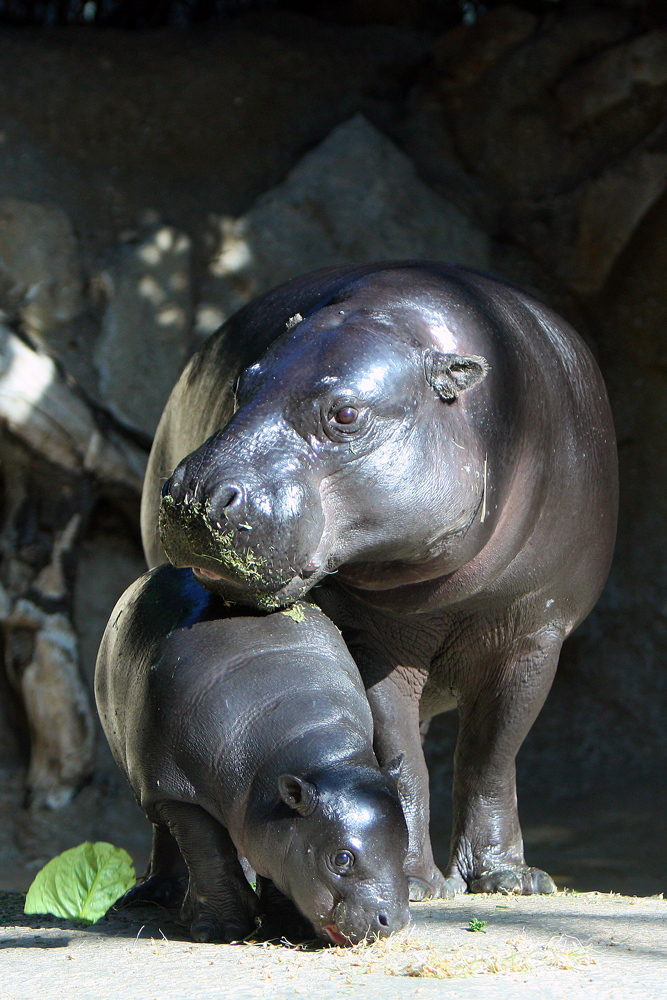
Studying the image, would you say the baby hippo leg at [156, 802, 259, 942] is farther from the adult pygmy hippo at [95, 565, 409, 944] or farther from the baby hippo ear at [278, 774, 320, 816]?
the baby hippo ear at [278, 774, 320, 816]

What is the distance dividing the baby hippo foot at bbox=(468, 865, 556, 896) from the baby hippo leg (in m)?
1.03

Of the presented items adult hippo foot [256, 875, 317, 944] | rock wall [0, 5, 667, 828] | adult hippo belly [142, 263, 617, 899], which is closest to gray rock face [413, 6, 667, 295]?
rock wall [0, 5, 667, 828]

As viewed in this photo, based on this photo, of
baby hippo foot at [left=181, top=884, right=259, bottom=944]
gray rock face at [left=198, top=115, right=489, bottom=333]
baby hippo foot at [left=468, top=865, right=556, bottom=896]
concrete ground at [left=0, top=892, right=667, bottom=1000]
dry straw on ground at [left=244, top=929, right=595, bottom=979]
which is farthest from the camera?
gray rock face at [left=198, top=115, right=489, bottom=333]

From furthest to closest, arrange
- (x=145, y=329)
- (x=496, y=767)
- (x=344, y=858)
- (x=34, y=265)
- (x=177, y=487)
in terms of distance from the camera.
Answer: (x=145, y=329) < (x=34, y=265) < (x=496, y=767) < (x=177, y=487) < (x=344, y=858)


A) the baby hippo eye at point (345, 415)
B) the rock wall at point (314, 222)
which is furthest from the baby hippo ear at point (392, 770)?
the rock wall at point (314, 222)

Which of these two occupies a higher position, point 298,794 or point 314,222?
point 314,222

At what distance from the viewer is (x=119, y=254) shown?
26.2ft

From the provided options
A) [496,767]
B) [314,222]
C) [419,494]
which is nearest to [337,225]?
[314,222]

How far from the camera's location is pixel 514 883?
3.80m

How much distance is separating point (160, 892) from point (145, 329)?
4870 mm

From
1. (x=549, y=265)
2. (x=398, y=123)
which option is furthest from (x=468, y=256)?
(x=398, y=123)

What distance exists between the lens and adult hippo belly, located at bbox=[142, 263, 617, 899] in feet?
9.36

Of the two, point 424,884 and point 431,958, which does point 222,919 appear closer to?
point 431,958

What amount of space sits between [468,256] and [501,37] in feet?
4.86
